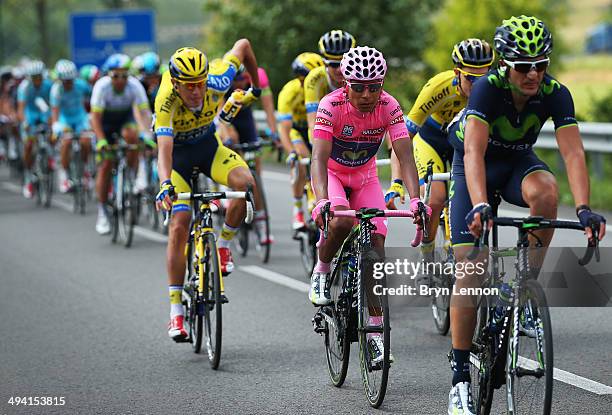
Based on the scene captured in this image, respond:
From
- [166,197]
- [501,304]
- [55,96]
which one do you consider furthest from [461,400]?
[55,96]

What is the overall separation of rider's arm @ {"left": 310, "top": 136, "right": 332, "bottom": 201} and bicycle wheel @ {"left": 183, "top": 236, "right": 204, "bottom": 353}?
4.66 ft

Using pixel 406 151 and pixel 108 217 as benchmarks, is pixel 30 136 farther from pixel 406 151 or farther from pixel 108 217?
pixel 406 151

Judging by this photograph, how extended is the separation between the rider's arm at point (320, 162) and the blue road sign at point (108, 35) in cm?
2754

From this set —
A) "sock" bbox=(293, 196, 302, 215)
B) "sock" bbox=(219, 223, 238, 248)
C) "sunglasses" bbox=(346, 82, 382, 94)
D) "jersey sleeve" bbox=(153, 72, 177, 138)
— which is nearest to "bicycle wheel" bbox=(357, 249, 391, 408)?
"sunglasses" bbox=(346, 82, 382, 94)

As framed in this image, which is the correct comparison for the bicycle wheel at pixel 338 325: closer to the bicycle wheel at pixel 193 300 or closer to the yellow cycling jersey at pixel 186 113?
the bicycle wheel at pixel 193 300

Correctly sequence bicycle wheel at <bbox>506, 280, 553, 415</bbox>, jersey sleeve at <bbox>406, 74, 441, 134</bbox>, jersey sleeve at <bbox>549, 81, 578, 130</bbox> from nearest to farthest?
bicycle wheel at <bbox>506, 280, 553, 415</bbox> < jersey sleeve at <bbox>549, 81, 578, 130</bbox> < jersey sleeve at <bbox>406, 74, 441, 134</bbox>

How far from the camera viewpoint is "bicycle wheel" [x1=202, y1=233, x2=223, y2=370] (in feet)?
26.5

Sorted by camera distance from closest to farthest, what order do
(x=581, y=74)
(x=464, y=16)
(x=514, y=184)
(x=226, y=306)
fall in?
(x=514, y=184)
(x=226, y=306)
(x=464, y=16)
(x=581, y=74)

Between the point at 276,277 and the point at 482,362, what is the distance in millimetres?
5772

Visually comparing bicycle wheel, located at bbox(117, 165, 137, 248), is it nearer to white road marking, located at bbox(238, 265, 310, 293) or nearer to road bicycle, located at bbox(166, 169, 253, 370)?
white road marking, located at bbox(238, 265, 310, 293)

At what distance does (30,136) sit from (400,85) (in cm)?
1088

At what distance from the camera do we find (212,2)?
29.8 m

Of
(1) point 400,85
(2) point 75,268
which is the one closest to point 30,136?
(2) point 75,268

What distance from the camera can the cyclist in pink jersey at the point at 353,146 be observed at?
7.18 metres
